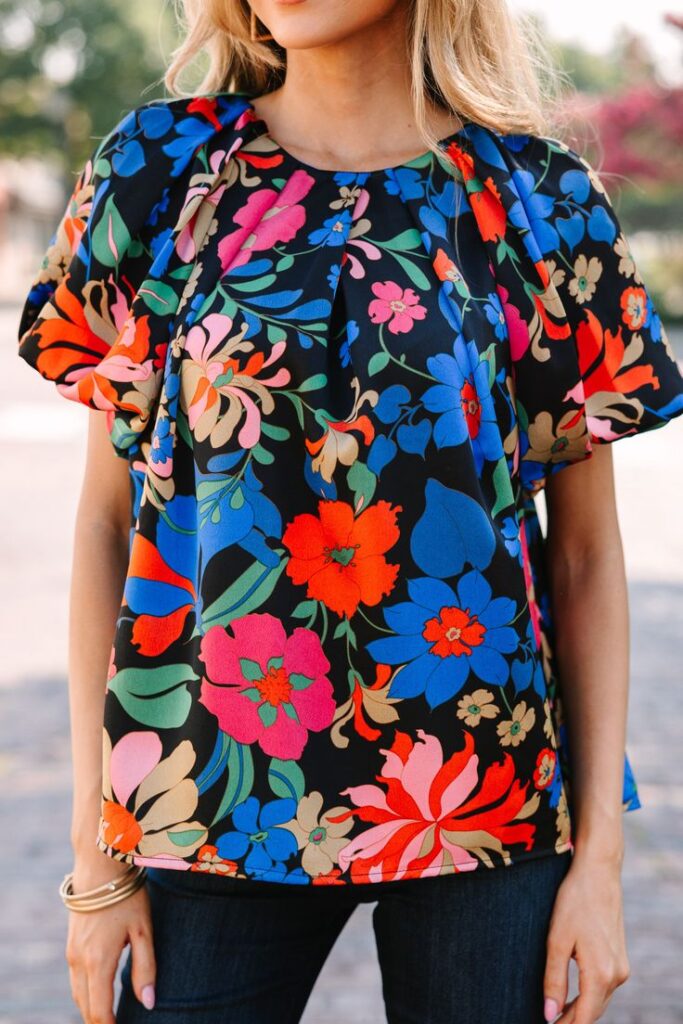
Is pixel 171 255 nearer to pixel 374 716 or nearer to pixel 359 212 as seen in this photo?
pixel 359 212

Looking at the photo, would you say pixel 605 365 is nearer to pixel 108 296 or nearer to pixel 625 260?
pixel 625 260

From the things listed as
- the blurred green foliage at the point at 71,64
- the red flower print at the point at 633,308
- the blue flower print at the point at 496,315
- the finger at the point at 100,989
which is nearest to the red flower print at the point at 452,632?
the blue flower print at the point at 496,315

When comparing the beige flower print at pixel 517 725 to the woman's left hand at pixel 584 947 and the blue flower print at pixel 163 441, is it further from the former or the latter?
the blue flower print at pixel 163 441

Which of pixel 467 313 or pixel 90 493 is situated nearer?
pixel 467 313

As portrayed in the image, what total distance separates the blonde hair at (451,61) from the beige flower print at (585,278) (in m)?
0.21

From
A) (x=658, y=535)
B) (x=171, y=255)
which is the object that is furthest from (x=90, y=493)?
(x=658, y=535)

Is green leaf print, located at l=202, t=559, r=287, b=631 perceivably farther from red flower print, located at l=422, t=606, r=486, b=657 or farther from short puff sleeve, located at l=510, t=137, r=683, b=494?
short puff sleeve, located at l=510, t=137, r=683, b=494

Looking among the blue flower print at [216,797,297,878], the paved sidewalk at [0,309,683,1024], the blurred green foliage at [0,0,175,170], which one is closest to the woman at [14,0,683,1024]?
the blue flower print at [216,797,297,878]

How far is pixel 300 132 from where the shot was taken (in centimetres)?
157

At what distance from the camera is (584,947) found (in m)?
1.43

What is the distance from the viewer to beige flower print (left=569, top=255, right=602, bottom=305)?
1.50m

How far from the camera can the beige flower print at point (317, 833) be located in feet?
4.54

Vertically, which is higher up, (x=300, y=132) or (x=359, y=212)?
(x=300, y=132)

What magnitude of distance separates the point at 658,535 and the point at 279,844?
23.1 feet
